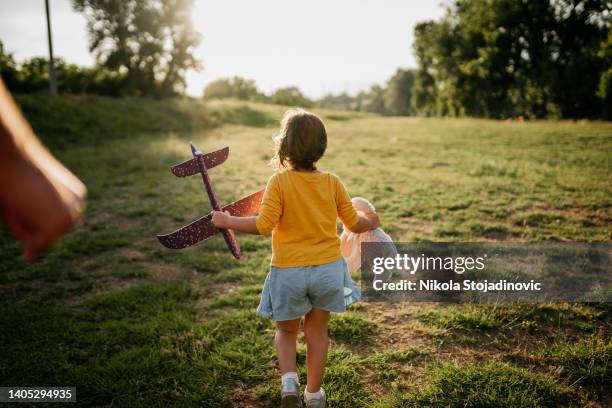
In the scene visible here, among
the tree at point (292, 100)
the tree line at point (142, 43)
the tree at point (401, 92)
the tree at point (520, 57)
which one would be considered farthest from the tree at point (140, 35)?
the tree at point (401, 92)

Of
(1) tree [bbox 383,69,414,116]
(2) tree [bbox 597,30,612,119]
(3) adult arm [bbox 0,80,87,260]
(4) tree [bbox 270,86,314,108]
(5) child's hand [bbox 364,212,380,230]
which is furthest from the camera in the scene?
(1) tree [bbox 383,69,414,116]

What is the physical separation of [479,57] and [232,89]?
36292mm

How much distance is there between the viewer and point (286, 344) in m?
2.62

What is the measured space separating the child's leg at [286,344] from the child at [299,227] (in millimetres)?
51

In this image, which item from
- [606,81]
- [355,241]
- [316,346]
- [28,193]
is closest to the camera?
[28,193]

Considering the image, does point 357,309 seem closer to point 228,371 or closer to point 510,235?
point 228,371

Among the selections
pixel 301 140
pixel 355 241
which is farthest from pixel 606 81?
pixel 301 140

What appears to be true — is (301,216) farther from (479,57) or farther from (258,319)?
(479,57)

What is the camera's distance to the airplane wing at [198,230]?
2423mm

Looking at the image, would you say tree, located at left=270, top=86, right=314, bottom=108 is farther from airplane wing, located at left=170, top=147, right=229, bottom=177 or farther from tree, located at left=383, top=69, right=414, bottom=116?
airplane wing, located at left=170, top=147, right=229, bottom=177

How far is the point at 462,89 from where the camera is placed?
3722 cm

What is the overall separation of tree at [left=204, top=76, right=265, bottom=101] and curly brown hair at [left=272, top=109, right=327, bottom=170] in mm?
51549

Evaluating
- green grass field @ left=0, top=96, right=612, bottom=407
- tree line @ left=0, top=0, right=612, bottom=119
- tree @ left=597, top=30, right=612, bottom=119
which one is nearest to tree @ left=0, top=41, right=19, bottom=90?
tree line @ left=0, top=0, right=612, bottom=119

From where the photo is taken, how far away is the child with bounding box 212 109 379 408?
2438 mm
